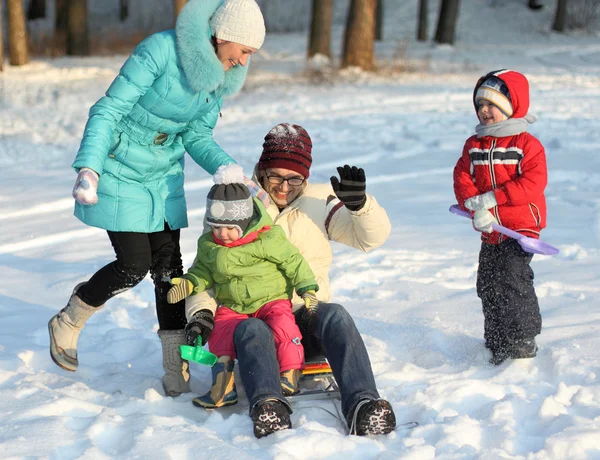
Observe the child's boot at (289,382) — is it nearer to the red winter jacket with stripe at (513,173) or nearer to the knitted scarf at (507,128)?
the red winter jacket with stripe at (513,173)

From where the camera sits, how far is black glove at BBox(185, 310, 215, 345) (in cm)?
342

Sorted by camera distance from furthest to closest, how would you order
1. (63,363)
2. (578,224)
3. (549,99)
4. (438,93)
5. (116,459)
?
(438,93)
(549,99)
(578,224)
(63,363)
(116,459)

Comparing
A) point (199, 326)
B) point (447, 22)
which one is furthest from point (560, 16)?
point (199, 326)

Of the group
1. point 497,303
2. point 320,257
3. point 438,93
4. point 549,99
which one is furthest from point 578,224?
point 438,93

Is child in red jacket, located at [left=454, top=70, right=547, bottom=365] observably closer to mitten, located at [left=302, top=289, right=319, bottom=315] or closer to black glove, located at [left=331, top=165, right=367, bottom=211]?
black glove, located at [left=331, top=165, right=367, bottom=211]

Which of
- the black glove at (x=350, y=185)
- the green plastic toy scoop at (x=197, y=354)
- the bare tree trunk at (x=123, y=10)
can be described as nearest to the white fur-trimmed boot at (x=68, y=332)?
the green plastic toy scoop at (x=197, y=354)

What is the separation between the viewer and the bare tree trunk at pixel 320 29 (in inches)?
679

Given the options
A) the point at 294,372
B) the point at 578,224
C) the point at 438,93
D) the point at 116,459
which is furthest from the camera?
the point at 438,93

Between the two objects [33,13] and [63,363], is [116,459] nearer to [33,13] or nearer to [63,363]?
[63,363]

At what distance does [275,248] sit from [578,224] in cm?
335

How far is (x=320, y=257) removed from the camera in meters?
3.87

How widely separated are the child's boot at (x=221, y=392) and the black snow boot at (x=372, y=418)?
56 centimetres

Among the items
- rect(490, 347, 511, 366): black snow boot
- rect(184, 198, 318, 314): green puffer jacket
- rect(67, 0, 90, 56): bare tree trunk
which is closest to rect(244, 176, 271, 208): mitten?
rect(184, 198, 318, 314): green puffer jacket

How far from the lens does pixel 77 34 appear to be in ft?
65.6
